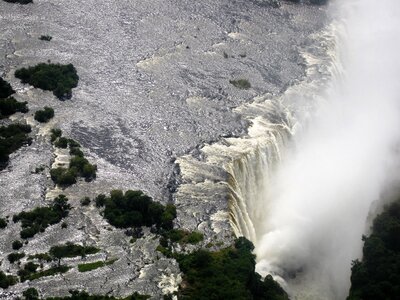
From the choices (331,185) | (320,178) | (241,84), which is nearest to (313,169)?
(320,178)

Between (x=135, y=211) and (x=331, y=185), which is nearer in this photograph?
(x=135, y=211)

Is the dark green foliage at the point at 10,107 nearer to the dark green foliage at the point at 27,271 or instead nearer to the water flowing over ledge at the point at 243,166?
the water flowing over ledge at the point at 243,166

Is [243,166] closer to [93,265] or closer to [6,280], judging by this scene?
[93,265]

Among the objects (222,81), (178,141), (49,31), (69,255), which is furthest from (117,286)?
(49,31)

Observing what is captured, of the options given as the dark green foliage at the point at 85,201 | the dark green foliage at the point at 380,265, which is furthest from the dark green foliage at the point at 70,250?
the dark green foliage at the point at 380,265

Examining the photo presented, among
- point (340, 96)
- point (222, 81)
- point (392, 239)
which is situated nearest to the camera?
point (392, 239)

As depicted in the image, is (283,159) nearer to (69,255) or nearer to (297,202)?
(297,202)
